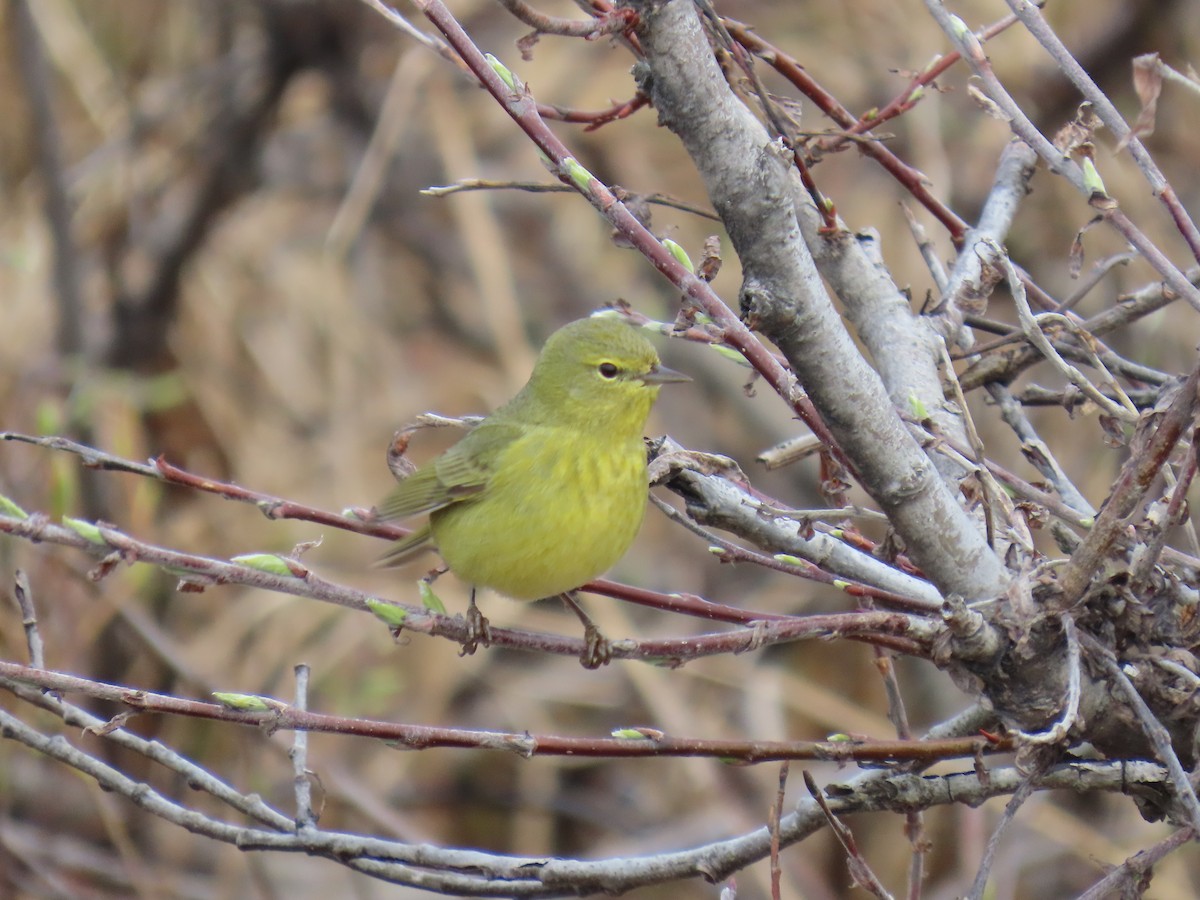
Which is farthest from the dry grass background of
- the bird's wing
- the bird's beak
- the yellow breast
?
the bird's beak

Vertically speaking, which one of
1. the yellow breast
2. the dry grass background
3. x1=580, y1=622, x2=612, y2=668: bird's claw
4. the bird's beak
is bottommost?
x1=580, y1=622, x2=612, y2=668: bird's claw

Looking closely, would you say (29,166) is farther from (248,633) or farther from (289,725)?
(289,725)

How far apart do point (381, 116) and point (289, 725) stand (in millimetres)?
4500

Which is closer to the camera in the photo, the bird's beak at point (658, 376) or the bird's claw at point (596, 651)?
the bird's claw at point (596, 651)

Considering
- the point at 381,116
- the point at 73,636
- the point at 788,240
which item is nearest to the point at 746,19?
the point at 381,116

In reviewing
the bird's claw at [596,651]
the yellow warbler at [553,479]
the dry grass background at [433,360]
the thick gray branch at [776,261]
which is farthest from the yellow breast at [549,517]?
the dry grass background at [433,360]

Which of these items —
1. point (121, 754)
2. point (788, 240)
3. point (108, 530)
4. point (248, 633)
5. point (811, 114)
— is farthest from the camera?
point (811, 114)

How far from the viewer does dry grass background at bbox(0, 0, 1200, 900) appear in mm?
5699

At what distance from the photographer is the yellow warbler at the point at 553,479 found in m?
2.85

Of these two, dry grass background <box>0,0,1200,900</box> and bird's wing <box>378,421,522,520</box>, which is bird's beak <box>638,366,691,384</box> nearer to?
bird's wing <box>378,421,522,520</box>

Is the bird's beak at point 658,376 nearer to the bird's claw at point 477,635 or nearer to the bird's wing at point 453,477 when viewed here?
the bird's wing at point 453,477

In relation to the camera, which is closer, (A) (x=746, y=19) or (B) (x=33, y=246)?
(B) (x=33, y=246)

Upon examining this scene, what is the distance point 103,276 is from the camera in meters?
6.04

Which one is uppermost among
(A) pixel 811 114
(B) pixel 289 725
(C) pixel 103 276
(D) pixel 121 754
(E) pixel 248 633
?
(A) pixel 811 114
